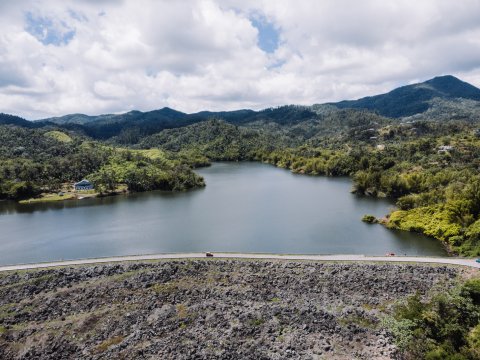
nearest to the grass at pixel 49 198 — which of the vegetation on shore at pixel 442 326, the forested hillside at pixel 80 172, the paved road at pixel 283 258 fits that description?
the forested hillside at pixel 80 172

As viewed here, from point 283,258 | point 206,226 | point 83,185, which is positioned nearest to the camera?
point 283,258

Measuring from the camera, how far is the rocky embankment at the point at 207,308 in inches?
1252

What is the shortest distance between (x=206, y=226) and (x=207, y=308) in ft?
107

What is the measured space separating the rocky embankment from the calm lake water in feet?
36.2

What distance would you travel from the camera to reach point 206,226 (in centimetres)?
7006

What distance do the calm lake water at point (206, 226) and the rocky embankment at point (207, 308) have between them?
11046mm

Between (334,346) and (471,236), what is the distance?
1244 inches

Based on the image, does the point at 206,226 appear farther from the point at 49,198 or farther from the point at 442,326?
the point at 49,198

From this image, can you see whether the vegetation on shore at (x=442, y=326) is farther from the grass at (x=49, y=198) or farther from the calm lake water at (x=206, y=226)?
the grass at (x=49, y=198)

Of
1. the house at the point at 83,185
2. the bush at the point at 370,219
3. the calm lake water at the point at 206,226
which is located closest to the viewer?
the calm lake water at the point at 206,226

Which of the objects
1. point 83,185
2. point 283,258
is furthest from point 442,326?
point 83,185

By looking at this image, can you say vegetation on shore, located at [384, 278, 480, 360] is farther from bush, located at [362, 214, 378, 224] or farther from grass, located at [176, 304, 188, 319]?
bush, located at [362, 214, 378, 224]

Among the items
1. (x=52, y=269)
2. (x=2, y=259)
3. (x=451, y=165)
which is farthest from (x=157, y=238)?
(x=451, y=165)

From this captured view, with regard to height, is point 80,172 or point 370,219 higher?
point 80,172
